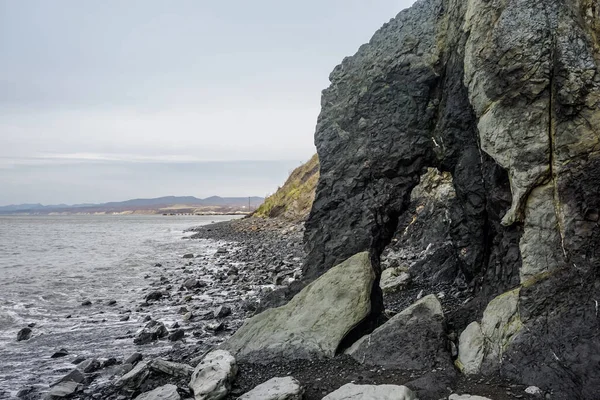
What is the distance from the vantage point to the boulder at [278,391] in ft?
21.9

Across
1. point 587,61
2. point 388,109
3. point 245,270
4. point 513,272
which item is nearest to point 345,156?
point 388,109

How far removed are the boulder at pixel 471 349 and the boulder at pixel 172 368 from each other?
4.68 meters

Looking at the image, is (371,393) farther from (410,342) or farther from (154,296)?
(154,296)

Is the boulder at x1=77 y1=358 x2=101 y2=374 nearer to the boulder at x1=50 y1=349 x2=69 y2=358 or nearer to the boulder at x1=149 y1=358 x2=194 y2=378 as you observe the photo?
the boulder at x1=50 y1=349 x2=69 y2=358

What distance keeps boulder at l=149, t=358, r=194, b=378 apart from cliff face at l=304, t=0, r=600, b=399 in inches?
130

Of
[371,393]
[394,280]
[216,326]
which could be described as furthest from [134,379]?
[394,280]

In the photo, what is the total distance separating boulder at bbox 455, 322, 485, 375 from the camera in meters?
7.10

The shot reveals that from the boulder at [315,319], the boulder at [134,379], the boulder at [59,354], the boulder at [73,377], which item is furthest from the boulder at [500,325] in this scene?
the boulder at [59,354]

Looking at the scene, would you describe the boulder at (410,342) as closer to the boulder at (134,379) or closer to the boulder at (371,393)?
the boulder at (371,393)

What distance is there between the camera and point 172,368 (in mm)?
8383

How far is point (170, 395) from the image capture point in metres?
7.22

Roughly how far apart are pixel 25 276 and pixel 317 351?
909 inches

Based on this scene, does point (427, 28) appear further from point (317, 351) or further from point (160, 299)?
point (160, 299)

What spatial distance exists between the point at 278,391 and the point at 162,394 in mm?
1967
